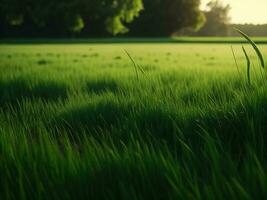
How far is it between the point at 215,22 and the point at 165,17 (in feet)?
116

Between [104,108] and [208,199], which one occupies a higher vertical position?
[208,199]

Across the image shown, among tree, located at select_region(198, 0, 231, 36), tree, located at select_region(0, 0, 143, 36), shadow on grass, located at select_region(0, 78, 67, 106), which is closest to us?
shadow on grass, located at select_region(0, 78, 67, 106)

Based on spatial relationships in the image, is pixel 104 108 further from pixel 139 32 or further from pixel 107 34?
pixel 139 32

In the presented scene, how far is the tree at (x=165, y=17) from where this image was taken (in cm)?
4275

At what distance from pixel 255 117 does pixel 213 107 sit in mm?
187

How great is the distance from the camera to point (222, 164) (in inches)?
33.6

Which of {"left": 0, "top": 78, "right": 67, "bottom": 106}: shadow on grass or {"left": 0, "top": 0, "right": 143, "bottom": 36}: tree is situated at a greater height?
{"left": 0, "top": 0, "right": 143, "bottom": 36}: tree

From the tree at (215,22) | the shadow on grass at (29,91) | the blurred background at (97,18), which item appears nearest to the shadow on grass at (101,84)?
the shadow on grass at (29,91)

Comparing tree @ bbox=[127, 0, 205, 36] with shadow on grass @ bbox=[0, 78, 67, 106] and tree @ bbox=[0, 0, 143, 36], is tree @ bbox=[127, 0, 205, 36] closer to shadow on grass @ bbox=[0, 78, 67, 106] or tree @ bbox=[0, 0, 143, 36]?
tree @ bbox=[0, 0, 143, 36]

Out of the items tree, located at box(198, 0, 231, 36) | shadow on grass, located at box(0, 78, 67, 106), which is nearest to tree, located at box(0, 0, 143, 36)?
shadow on grass, located at box(0, 78, 67, 106)

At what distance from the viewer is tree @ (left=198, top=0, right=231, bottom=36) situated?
73238mm

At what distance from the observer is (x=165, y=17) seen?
44.8 m

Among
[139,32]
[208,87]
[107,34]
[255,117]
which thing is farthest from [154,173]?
[139,32]

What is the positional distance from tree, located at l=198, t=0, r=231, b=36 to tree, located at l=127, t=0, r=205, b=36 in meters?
24.2
